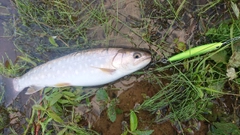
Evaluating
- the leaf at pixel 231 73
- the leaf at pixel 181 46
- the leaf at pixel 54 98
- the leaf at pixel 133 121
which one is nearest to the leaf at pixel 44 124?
the leaf at pixel 54 98

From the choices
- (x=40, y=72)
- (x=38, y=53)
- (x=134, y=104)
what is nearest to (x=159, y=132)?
(x=134, y=104)

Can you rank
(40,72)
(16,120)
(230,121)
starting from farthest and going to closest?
(16,120) → (40,72) → (230,121)

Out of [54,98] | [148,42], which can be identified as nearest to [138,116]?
[148,42]

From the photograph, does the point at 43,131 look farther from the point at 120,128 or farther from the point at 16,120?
the point at 120,128

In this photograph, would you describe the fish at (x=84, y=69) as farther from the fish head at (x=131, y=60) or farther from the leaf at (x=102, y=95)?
the leaf at (x=102, y=95)

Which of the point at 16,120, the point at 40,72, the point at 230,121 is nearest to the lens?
the point at 230,121

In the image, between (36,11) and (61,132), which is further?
(36,11)

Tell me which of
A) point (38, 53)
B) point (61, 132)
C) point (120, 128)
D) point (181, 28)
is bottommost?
point (120, 128)
